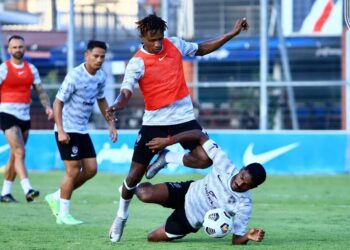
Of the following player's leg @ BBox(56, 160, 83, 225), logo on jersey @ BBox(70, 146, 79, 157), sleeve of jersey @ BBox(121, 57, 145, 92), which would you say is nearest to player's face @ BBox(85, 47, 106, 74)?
logo on jersey @ BBox(70, 146, 79, 157)

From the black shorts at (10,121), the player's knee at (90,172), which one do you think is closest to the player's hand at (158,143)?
the player's knee at (90,172)

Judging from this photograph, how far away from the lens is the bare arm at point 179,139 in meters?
10.7

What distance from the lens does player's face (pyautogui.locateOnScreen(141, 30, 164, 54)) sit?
1085 centimetres

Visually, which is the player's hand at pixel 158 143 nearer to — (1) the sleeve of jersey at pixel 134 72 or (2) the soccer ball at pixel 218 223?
(1) the sleeve of jersey at pixel 134 72

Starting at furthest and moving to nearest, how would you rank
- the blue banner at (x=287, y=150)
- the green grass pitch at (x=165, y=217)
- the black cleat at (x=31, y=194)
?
the blue banner at (x=287, y=150), the black cleat at (x=31, y=194), the green grass pitch at (x=165, y=217)

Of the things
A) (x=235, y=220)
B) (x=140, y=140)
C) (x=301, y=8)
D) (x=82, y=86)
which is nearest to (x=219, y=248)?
(x=235, y=220)

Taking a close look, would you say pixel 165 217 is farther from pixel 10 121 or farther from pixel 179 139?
pixel 10 121

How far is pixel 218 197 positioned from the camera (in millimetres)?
10422

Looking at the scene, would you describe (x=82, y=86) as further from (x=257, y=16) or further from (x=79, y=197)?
(x=257, y=16)

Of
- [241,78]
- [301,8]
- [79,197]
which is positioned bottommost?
[79,197]

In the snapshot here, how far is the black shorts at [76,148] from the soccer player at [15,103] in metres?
2.40

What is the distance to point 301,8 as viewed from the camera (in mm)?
21969

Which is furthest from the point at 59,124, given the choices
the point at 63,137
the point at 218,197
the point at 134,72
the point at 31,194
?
the point at 218,197

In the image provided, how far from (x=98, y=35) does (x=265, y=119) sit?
446cm
